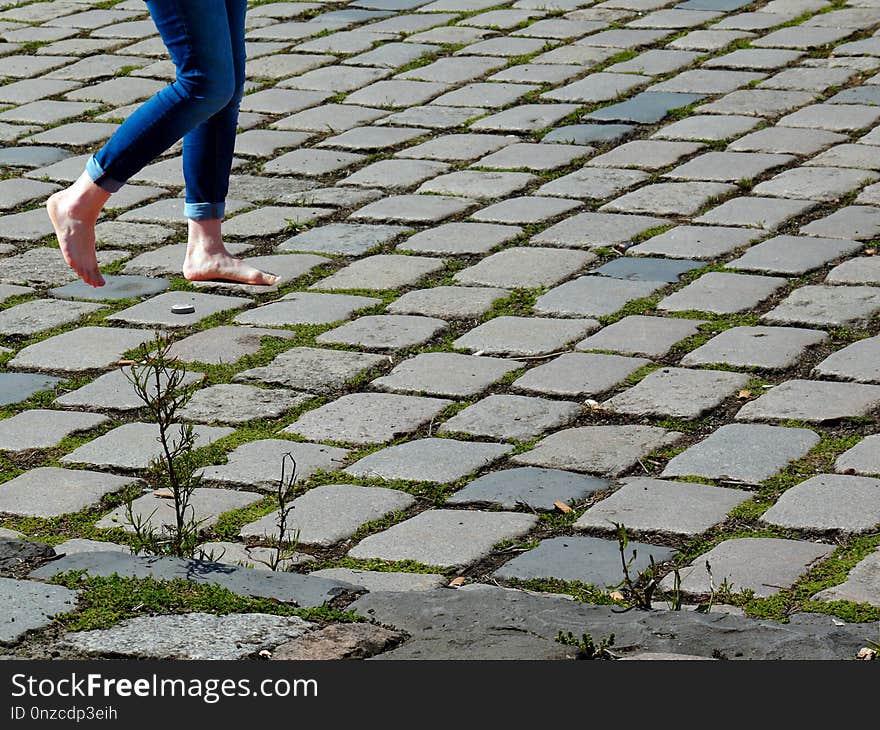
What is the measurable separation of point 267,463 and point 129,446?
39 cm

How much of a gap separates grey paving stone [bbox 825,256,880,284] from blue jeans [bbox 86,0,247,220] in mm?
1978

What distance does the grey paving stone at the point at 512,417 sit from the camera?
13.6 feet

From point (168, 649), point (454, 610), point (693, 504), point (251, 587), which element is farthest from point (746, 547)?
point (168, 649)

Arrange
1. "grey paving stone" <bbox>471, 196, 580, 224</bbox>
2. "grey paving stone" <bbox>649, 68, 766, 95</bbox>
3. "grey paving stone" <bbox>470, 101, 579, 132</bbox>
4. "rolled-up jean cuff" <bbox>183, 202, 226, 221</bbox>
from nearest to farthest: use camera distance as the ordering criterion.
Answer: "rolled-up jean cuff" <bbox>183, 202, 226, 221</bbox> → "grey paving stone" <bbox>471, 196, 580, 224</bbox> → "grey paving stone" <bbox>470, 101, 579, 132</bbox> → "grey paving stone" <bbox>649, 68, 766, 95</bbox>

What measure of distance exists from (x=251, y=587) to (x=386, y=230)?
2.90m

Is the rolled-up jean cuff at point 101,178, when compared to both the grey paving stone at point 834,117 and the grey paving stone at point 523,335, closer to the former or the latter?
the grey paving stone at point 523,335

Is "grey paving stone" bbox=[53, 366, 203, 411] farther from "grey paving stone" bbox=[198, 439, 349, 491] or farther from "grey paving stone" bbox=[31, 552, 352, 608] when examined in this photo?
"grey paving stone" bbox=[31, 552, 352, 608]

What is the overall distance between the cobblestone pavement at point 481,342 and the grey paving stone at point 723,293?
14 mm

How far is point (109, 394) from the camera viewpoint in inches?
175

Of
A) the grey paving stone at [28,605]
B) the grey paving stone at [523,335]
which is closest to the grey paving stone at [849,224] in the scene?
the grey paving stone at [523,335]

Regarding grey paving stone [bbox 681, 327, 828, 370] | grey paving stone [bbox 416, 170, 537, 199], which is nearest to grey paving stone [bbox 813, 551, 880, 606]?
grey paving stone [bbox 681, 327, 828, 370]

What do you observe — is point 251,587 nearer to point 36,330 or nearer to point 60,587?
point 60,587

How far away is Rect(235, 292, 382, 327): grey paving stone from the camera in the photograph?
5.00 metres

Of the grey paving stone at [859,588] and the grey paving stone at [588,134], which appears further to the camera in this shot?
the grey paving stone at [588,134]
